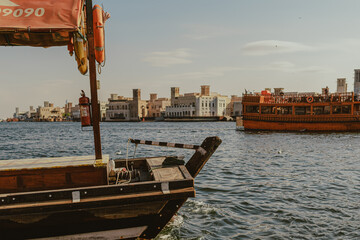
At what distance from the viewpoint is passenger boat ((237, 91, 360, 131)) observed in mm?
48344

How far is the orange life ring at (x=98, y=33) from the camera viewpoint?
22.0 feet

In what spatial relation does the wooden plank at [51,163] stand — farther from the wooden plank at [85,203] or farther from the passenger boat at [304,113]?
the passenger boat at [304,113]

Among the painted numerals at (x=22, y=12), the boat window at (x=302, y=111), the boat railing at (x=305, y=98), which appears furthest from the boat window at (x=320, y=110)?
the painted numerals at (x=22, y=12)

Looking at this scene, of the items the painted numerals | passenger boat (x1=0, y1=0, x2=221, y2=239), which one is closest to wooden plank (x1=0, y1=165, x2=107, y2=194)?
passenger boat (x1=0, y1=0, x2=221, y2=239)

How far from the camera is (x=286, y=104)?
5128cm

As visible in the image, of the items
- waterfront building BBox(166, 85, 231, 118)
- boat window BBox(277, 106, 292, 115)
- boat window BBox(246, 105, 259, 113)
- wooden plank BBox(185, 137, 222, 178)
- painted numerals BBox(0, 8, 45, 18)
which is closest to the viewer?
painted numerals BBox(0, 8, 45, 18)

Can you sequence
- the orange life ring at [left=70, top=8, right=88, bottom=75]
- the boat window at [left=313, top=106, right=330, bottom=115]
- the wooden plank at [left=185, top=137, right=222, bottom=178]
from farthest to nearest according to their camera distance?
1. the boat window at [left=313, top=106, right=330, bottom=115]
2. the wooden plank at [left=185, top=137, right=222, bottom=178]
3. the orange life ring at [left=70, top=8, right=88, bottom=75]

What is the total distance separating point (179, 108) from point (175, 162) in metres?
143

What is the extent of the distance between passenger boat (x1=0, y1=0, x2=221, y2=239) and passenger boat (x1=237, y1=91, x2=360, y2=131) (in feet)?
153

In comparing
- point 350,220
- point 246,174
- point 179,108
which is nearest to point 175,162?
point 350,220

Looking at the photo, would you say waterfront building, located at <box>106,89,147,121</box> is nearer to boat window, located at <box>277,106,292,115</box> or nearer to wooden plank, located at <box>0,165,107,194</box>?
boat window, located at <box>277,106,292,115</box>

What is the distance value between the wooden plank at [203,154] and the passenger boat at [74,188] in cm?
2

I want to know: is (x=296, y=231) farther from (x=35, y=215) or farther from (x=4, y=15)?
(x=4, y=15)

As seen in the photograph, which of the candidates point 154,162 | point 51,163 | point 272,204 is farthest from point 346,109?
point 51,163
